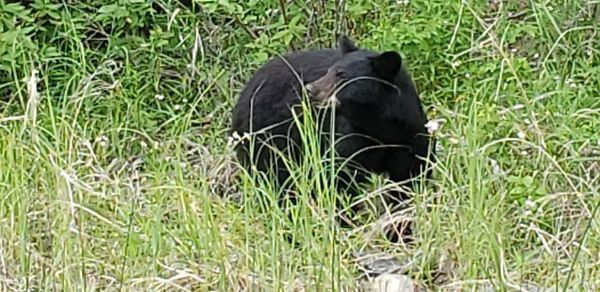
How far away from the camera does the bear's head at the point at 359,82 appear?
4.41m

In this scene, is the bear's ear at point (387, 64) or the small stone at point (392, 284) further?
the bear's ear at point (387, 64)

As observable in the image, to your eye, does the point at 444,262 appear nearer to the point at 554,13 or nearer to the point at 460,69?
the point at 460,69

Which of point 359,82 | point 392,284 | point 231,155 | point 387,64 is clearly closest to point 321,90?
point 359,82

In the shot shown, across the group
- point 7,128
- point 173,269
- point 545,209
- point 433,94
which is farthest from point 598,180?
point 7,128

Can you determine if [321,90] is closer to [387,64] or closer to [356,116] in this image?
[356,116]

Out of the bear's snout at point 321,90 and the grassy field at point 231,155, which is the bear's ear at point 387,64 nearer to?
the bear's snout at point 321,90

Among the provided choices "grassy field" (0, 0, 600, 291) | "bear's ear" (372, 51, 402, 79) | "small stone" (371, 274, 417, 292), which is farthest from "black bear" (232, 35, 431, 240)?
"small stone" (371, 274, 417, 292)

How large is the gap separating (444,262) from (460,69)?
2.03 metres

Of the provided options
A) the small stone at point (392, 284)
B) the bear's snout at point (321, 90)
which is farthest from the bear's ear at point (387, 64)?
the small stone at point (392, 284)

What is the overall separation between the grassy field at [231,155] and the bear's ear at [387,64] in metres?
0.34

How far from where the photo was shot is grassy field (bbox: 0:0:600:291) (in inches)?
134

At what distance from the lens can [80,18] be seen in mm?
5836

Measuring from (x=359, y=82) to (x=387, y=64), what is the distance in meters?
0.13

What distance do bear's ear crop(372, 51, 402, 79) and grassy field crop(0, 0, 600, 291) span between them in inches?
13.3
